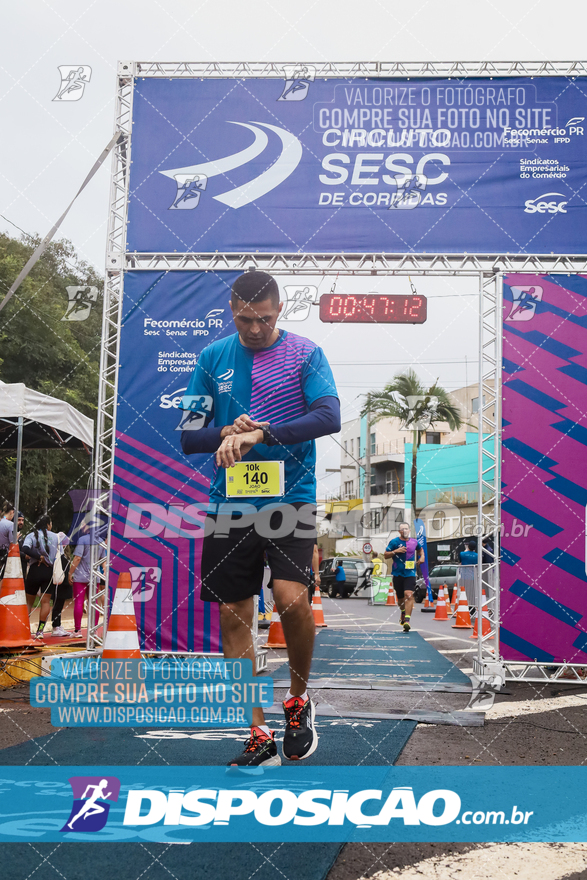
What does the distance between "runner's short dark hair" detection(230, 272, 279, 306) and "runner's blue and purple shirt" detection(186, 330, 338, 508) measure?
26 centimetres

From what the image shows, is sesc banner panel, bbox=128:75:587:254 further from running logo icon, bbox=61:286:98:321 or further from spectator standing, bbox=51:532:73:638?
spectator standing, bbox=51:532:73:638

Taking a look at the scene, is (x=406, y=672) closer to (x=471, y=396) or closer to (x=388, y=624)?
(x=388, y=624)

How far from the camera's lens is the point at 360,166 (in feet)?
27.5

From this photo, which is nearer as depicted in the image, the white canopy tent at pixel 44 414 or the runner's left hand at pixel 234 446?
the runner's left hand at pixel 234 446

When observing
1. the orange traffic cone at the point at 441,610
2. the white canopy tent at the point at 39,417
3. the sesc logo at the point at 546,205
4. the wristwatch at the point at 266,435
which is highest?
the sesc logo at the point at 546,205

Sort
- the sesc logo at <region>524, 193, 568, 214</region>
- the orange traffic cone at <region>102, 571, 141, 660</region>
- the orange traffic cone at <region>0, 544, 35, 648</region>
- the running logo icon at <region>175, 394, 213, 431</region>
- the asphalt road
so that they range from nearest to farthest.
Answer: the asphalt road → the running logo icon at <region>175, 394, 213, 431</region> → the orange traffic cone at <region>102, 571, 141, 660</region> → the orange traffic cone at <region>0, 544, 35, 648</region> → the sesc logo at <region>524, 193, 568, 214</region>

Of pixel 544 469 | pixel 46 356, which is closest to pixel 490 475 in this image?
pixel 544 469

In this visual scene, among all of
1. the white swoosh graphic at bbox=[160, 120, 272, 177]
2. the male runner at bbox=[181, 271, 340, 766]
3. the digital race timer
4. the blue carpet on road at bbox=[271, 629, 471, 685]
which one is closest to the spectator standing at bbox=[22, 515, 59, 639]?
the blue carpet on road at bbox=[271, 629, 471, 685]

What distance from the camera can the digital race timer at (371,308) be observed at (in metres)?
8.52

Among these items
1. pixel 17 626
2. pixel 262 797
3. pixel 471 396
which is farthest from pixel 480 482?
pixel 471 396

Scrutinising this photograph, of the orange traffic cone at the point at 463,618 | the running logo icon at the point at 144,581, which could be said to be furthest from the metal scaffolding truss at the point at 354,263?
the orange traffic cone at the point at 463,618

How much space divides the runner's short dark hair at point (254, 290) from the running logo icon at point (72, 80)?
211 inches

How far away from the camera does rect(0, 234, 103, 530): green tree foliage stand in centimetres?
2033

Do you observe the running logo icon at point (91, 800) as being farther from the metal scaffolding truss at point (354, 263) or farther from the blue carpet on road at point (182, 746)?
the metal scaffolding truss at point (354, 263)
